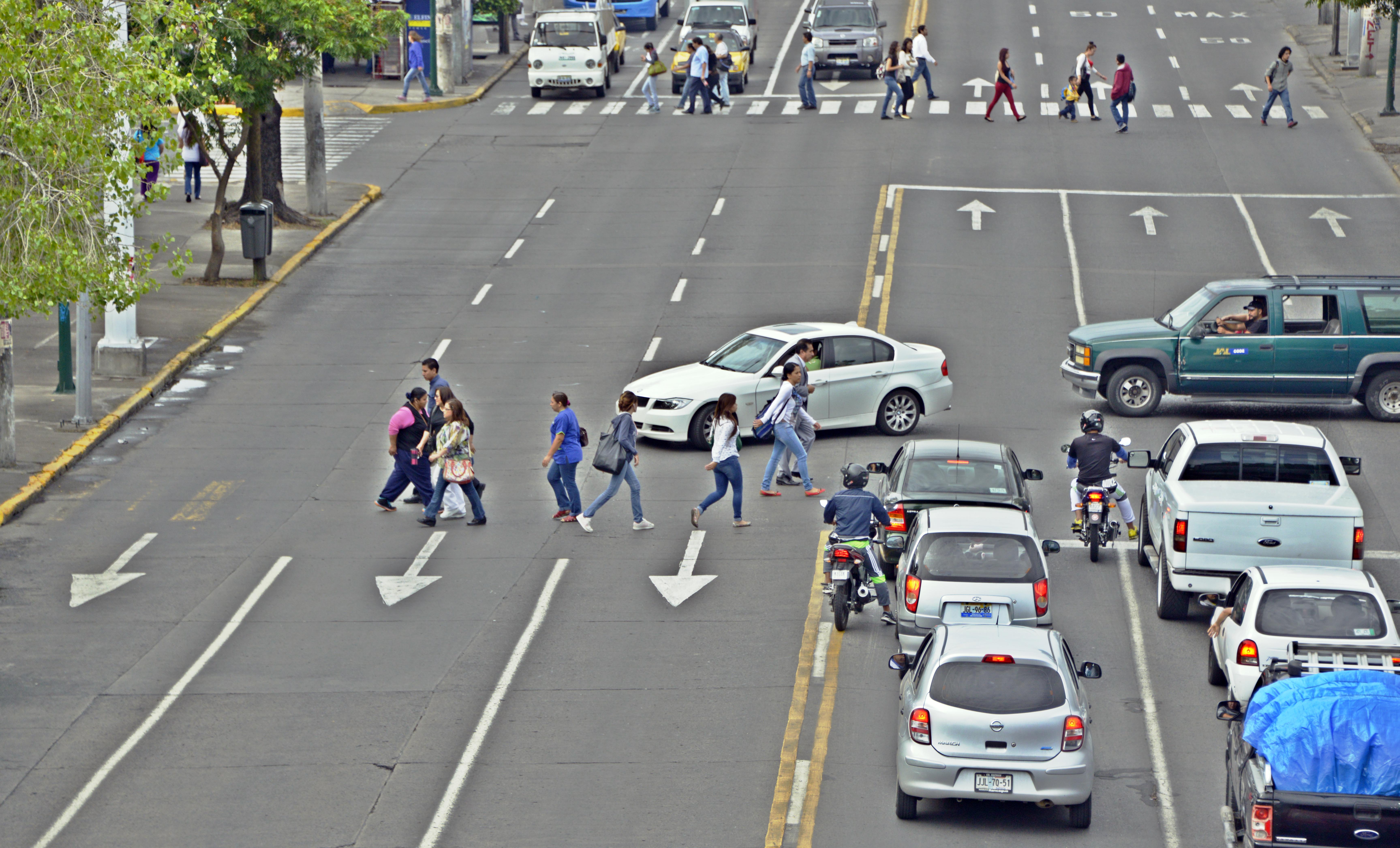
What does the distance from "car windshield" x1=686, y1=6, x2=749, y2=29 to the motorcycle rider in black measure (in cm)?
3437

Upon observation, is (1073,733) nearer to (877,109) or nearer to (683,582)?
(683,582)

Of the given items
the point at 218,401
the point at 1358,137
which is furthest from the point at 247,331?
the point at 1358,137

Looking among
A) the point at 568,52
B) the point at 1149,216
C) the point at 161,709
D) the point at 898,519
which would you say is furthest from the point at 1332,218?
the point at 161,709

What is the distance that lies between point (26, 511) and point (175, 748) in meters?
8.12

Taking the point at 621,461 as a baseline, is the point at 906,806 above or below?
below

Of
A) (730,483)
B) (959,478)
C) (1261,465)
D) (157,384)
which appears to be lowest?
(157,384)

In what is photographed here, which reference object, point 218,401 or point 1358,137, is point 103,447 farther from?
point 1358,137

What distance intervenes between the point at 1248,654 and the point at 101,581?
1125 cm

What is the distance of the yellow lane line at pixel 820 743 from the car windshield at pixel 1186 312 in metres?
10.2

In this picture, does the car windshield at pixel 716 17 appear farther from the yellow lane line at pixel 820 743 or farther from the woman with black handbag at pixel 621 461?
the yellow lane line at pixel 820 743

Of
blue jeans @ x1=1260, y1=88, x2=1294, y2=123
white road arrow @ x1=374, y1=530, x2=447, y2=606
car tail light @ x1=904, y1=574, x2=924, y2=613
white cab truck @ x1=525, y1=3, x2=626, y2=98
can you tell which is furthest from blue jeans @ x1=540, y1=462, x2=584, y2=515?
white cab truck @ x1=525, y1=3, x2=626, y2=98

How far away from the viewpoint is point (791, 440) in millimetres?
21297

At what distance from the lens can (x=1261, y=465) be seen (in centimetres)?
1717

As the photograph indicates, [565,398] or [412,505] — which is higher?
[565,398]
